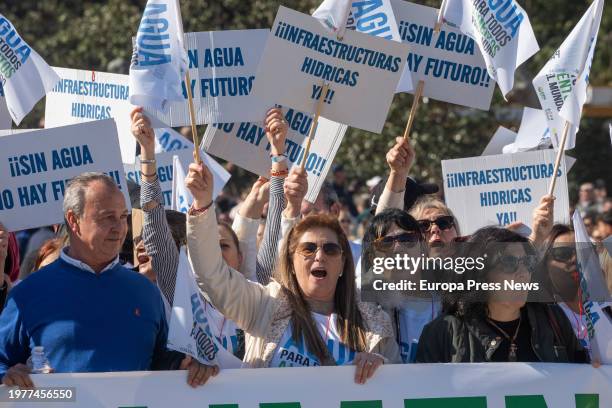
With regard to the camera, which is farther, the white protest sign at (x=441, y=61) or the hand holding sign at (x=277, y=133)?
the white protest sign at (x=441, y=61)

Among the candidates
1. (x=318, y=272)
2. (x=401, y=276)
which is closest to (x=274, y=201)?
(x=318, y=272)

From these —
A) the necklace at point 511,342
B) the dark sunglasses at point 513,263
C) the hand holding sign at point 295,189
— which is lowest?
the necklace at point 511,342

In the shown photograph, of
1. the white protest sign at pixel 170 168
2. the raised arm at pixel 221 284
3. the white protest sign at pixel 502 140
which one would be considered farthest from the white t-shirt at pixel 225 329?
the white protest sign at pixel 502 140

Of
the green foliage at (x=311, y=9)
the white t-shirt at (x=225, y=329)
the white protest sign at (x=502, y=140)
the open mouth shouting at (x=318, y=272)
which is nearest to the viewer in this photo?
the open mouth shouting at (x=318, y=272)

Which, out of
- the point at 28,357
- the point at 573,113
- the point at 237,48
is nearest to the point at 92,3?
the point at 237,48

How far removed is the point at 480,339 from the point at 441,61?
96.6 inches

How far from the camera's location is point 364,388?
183 inches

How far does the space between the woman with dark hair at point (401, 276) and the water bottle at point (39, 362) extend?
1230 millimetres

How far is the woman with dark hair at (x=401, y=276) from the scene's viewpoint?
483 centimetres

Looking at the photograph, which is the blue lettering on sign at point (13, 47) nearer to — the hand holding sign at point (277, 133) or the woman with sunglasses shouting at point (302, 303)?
the hand holding sign at point (277, 133)

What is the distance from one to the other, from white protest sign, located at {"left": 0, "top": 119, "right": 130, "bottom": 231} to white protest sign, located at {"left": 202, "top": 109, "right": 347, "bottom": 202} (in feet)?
3.72

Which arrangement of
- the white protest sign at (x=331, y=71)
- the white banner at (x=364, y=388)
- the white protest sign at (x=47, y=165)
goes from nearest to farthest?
the white banner at (x=364, y=388) < the white protest sign at (x=47, y=165) < the white protest sign at (x=331, y=71)

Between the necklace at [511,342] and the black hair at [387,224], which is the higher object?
the black hair at [387,224]

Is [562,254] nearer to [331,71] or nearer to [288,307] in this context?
[288,307]
